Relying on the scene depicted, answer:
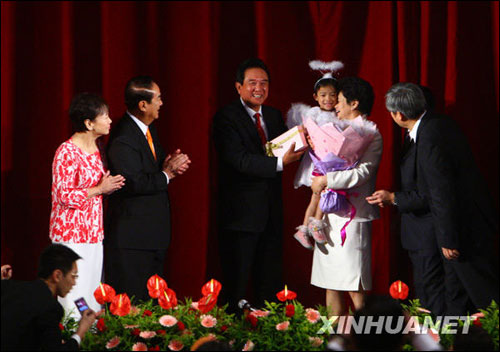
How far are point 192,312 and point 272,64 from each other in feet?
6.43

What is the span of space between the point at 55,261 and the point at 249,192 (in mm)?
1326

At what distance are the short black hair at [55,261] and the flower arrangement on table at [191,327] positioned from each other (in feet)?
0.48

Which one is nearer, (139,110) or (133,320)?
(133,320)

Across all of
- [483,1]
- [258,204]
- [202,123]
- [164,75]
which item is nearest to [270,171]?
[258,204]

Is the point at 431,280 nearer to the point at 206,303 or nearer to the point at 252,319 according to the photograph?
the point at 252,319

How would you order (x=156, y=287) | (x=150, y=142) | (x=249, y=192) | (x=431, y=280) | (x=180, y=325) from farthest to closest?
1. (x=249, y=192)
2. (x=150, y=142)
3. (x=431, y=280)
4. (x=156, y=287)
5. (x=180, y=325)

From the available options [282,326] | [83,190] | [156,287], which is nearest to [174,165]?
[83,190]

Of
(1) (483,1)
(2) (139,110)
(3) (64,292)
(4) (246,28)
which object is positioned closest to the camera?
(3) (64,292)

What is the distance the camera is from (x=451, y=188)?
2.81 meters

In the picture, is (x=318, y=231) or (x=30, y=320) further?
(x=318, y=231)

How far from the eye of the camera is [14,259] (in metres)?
3.72

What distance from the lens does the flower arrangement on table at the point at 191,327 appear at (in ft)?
6.73

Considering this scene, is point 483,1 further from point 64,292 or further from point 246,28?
point 64,292

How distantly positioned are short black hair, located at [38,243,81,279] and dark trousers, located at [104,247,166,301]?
3.05 ft
